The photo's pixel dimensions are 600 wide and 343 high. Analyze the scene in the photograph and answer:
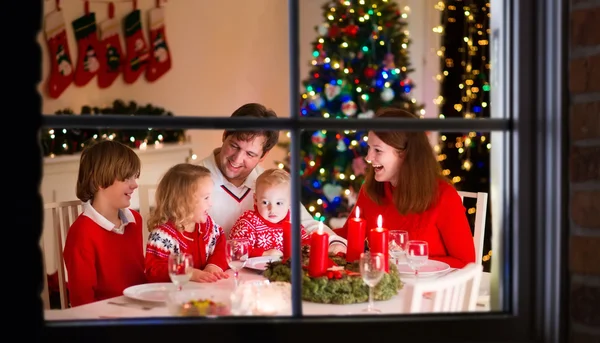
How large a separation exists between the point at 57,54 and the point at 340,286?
3.14 m

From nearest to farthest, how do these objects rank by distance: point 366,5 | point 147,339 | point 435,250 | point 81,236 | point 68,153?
point 147,339, point 81,236, point 435,250, point 68,153, point 366,5

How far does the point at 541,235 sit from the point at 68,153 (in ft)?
11.4

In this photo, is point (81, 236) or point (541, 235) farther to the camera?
point (81, 236)

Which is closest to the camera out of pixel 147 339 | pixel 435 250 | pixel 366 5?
pixel 147 339

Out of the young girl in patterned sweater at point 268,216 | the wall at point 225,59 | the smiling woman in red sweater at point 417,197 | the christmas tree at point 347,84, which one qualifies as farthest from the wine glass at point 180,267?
the wall at point 225,59

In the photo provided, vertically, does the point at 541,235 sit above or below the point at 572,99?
below

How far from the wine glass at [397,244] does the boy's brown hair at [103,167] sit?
1020mm

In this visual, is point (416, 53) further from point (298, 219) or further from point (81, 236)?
point (298, 219)

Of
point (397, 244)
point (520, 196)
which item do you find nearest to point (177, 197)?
point (397, 244)

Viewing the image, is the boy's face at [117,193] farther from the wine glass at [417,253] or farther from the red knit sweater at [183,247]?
the wine glass at [417,253]

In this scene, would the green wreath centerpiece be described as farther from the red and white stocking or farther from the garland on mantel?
the red and white stocking

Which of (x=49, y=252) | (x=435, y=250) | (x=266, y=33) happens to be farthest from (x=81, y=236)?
(x=266, y=33)

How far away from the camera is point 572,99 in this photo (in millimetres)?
1285

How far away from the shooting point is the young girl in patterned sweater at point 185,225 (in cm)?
250
